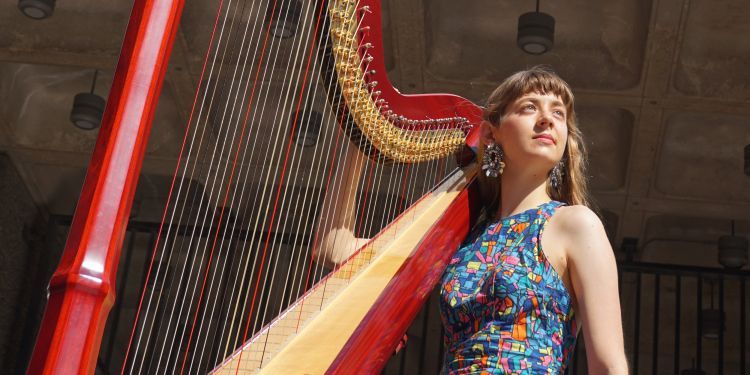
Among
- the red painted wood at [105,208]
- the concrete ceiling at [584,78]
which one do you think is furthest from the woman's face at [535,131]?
the concrete ceiling at [584,78]

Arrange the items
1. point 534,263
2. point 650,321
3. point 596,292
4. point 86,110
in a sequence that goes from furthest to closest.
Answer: point 650,321 < point 86,110 < point 534,263 < point 596,292

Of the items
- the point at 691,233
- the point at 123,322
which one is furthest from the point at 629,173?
the point at 123,322

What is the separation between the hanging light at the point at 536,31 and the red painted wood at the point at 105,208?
12.3ft

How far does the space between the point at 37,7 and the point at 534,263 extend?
400cm

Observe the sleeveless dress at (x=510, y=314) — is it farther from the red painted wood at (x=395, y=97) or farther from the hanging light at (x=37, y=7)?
the hanging light at (x=37, y=7)

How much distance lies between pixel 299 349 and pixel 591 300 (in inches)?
25.2

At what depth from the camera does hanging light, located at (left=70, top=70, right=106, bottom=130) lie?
616 cm

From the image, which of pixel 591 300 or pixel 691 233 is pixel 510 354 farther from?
pixel 691 233

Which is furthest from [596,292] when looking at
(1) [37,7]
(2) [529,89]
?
(1) [37,7]

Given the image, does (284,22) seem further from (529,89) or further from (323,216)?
(529,89)

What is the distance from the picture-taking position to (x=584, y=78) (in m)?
5.86

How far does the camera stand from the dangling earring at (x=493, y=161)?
2160 millimetres

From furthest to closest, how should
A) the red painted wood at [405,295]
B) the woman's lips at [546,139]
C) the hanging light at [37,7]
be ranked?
1. the hanging light at [37,7]
2. the woman's lips at [546,139]
3. the red painted wood at [405,295]

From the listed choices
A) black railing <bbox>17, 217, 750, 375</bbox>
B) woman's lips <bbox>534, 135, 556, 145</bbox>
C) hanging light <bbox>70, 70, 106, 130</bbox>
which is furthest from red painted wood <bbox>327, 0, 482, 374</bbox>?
black railing <bbox>17, 217, 750, 375</bbox>
